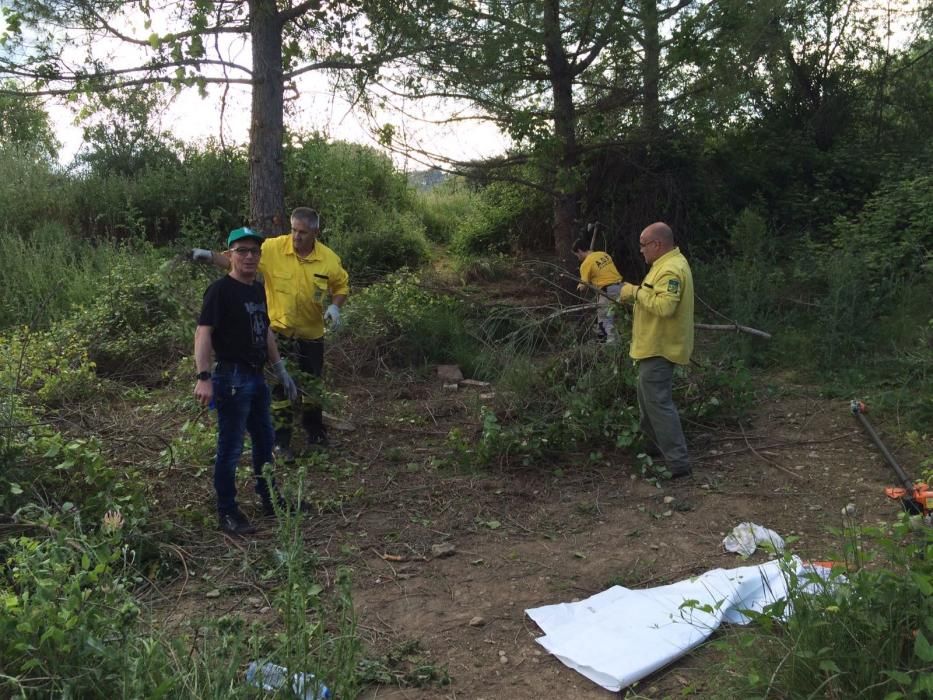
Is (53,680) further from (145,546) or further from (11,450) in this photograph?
(11,450)

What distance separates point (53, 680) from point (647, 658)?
2042 mm

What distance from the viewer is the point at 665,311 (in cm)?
480

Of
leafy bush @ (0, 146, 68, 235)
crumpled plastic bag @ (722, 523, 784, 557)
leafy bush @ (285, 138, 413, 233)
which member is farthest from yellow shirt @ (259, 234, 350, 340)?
leafy bush @ (0, 146, 68, 235)

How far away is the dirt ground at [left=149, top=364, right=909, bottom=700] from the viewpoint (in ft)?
10.2

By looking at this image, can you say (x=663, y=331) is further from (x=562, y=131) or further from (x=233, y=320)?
(x=562, y=131)

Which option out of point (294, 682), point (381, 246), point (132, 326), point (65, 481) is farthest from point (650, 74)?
point (294, 682)

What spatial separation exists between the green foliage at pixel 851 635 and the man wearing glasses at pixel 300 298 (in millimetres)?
3596

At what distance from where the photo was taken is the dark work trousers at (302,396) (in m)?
5.43

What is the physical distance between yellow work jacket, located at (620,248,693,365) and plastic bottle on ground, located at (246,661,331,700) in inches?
130

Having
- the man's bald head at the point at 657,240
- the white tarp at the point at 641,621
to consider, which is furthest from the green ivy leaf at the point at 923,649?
the man's bald head at the point at 657,240

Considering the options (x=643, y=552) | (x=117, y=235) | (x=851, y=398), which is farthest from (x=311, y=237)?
(x=117, y=235)

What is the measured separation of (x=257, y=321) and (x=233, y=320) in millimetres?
161

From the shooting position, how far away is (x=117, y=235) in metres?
11.5

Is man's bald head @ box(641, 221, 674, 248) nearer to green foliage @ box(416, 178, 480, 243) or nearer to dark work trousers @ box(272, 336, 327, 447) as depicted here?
dark work trousers @ box(272, 336, 327, 447)
